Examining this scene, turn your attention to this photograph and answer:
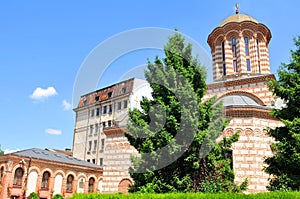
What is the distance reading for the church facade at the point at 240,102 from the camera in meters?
14.3

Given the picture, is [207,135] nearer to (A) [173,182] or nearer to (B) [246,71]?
(A) [173,182]

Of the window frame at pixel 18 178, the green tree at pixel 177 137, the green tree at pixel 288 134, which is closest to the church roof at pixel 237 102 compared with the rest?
the green tree at pixel 288 134

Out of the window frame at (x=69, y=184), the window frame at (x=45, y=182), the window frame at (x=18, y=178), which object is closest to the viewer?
the window frame at (x=18, y=178)

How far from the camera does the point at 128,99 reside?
32438mm

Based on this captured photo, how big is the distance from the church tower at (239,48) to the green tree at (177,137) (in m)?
11.6

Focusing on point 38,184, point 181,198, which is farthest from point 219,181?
point 38,184

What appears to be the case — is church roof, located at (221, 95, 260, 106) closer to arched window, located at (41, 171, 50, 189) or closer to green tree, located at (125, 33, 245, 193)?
green tree, located at (125, 33, 245, 193)

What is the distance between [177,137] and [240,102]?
7380mm

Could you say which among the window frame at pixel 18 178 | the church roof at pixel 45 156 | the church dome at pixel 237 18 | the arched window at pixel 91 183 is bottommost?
the arched window at pixel 91 183

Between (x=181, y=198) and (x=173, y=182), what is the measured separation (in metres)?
1.58

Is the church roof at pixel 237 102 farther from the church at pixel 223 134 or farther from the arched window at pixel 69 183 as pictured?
the arched window at pixel 69 183

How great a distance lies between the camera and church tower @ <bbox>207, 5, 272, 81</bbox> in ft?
70.6

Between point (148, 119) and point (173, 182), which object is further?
point (148, 119)

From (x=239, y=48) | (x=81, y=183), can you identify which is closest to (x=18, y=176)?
(x=81, y=183)
